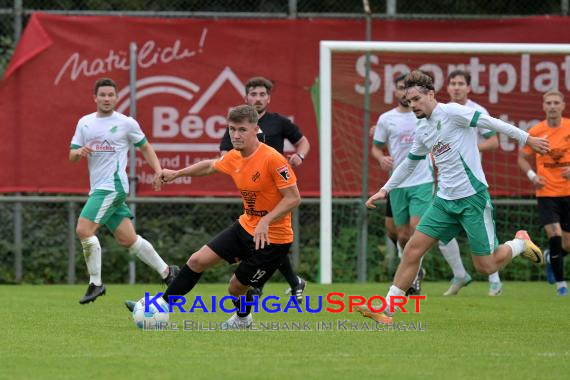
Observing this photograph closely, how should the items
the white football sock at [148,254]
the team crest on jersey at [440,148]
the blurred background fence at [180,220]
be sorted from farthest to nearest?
the blurred background fence at [180,220], the white football sock at [148,254], the team crest on jersey at [440,148]

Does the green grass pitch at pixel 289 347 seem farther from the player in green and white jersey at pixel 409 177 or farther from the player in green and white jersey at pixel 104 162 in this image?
the player in green and white jersey at pixel 409 177

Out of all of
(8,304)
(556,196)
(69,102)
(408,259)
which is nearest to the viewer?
(408,259)

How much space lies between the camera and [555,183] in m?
12.4

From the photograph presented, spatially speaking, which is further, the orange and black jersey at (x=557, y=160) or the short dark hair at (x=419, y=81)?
the orange and black jersey at (x=557, y=160)

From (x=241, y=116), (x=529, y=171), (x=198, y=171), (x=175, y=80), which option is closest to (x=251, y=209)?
(x=198, y=171)

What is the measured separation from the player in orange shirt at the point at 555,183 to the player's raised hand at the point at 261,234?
5230 mm

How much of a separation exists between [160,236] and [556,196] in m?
5.01

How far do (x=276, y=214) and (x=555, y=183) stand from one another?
212 inches

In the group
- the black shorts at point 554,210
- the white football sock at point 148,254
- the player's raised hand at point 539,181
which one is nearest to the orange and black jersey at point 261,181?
the white football sock at point 148,254

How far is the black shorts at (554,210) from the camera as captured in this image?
1241cm

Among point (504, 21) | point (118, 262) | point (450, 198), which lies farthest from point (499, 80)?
point (450, 198)

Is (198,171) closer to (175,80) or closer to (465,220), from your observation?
(465,220)

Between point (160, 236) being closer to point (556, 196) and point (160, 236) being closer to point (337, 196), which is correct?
point (337, 196)

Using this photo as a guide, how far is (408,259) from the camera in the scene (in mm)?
8734
